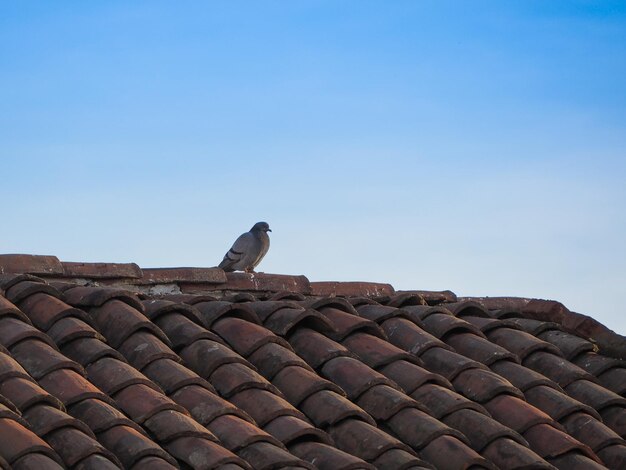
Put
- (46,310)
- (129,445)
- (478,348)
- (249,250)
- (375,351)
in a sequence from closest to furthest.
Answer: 1. (129,445)
2. (46,310)
3. (375,351)
4. (478,348)
5. (249,250)

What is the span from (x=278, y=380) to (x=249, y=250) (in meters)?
6.21

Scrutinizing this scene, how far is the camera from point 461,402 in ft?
16.5

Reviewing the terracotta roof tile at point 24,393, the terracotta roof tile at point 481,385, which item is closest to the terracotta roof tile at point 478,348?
the terracotta roof tile at point 481,385

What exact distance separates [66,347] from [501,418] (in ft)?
7.20

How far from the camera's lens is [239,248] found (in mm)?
11188

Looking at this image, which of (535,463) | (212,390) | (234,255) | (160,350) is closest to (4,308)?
(160,350)

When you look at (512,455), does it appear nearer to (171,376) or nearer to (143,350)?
(171,376)

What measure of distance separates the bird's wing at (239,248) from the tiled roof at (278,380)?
4.45m

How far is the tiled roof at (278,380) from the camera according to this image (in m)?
4.13

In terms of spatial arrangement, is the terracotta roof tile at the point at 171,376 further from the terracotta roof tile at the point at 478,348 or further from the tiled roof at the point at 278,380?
the terracotta roof tile at the point at 478,348

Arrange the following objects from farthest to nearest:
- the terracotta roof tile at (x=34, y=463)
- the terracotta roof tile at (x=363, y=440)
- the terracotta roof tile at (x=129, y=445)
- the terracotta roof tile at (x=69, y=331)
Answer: the terracotta roof tile at (x=69, y=331) < the terracotta roof tile at (x=363, y=440) < the terracotta roof tile at (x=129, y=445) < the terracotta roof tile at (x=34, y=463)

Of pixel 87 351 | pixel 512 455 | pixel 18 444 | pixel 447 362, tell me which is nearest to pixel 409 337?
pixel 447 362

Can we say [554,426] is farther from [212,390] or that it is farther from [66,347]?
[66,347]


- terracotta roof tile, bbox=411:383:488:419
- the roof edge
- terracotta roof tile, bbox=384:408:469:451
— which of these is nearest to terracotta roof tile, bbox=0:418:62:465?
terracotta roof tile, bbox=384:408:469:451
